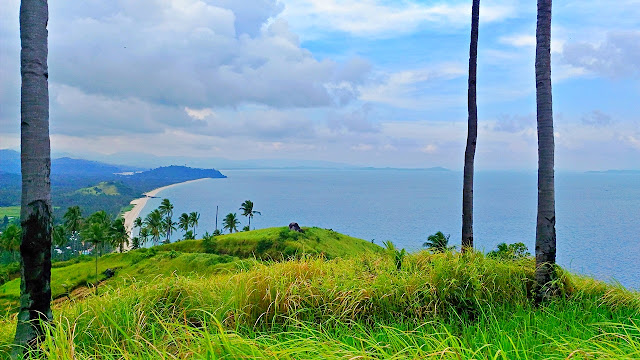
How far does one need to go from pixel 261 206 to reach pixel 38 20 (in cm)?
19181

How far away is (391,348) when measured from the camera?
341 centimetres

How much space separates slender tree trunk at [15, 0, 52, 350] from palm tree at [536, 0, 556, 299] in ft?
19.2

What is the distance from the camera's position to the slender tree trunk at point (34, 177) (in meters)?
4.01

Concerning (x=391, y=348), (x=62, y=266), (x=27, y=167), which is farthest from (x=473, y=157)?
(x=62, y=266)

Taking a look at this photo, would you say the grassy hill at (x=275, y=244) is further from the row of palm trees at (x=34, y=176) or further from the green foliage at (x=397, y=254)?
the row of palm trees at (x=34, y=176)

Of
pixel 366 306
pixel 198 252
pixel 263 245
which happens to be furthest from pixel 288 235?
pixel 366 306

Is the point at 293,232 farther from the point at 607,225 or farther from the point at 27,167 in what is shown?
the point at 607,225

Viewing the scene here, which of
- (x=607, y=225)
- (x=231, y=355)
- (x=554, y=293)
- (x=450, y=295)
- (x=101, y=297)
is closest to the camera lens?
(x=231, y=355)

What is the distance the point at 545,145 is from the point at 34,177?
6208 mm

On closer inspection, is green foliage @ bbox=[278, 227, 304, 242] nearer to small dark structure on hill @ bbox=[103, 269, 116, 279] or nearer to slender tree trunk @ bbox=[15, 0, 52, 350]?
small dark structure on hill @ bbox=[103, 269, 116, 279]

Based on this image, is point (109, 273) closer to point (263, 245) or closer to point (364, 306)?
point (263, 245)

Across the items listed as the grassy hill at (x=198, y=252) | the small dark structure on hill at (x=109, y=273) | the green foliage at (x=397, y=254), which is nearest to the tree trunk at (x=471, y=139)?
the green foliage at (x=397, y=254)

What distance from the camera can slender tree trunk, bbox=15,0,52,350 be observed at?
13.1 ft

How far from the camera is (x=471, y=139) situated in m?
8.84
